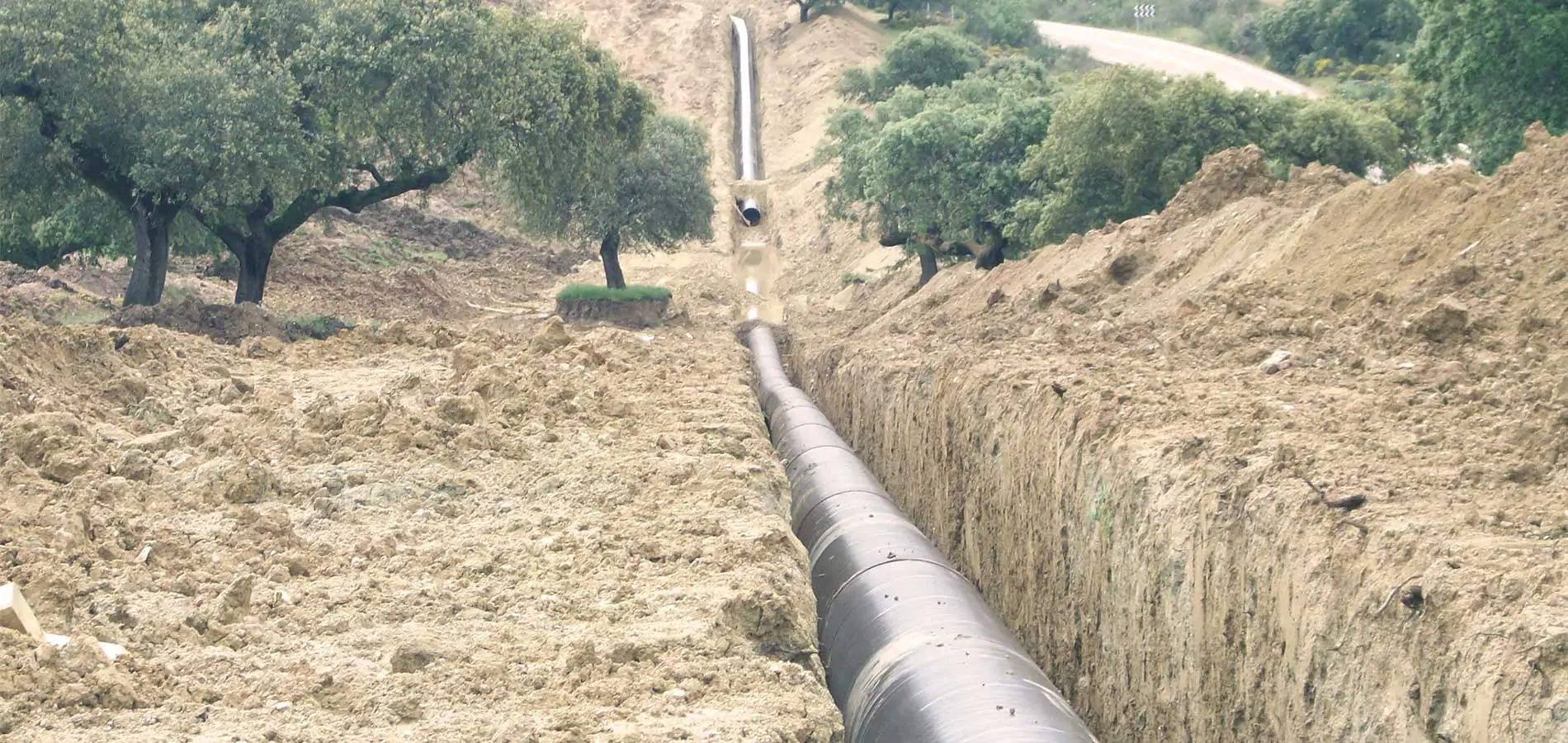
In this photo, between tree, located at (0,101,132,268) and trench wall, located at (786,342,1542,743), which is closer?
trench wall, located at (786,342,1542,743)

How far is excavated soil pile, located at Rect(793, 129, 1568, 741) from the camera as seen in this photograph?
7.53 metres

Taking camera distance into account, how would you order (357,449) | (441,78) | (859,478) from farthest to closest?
(441,78) → (859,478) → (357,449)

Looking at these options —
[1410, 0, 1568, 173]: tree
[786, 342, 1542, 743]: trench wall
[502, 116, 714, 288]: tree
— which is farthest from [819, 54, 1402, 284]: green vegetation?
[786, 342, 1542, 743]: trench wall

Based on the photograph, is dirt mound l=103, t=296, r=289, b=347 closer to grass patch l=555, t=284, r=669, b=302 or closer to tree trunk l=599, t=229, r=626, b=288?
grass patch l=555, t=284, r=669, b=302

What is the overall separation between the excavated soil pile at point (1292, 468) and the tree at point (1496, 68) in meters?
6.67

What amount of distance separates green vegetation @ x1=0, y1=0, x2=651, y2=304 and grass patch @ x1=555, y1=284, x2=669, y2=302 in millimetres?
4117

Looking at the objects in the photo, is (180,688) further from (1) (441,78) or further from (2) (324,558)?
(1) (441,78)

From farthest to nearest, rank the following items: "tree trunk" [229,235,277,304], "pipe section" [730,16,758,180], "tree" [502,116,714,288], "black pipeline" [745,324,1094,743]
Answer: "pipe section" [730,16,758,180]
"tree" [502,116,714,288]
"tree trunk" [229,235,277,304]
"black pipeline" [745,324,1094,743]

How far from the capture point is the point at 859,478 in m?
14.1

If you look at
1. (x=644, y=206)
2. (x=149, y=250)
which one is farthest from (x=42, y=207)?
(x=644, y=206)

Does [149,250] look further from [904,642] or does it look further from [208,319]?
[904,642]

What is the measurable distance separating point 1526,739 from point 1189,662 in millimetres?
3751

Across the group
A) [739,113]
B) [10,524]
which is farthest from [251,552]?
[739,113]

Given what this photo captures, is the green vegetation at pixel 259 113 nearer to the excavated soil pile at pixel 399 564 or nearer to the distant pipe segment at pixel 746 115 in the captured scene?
the excavated soil pile at pixel 399 564
